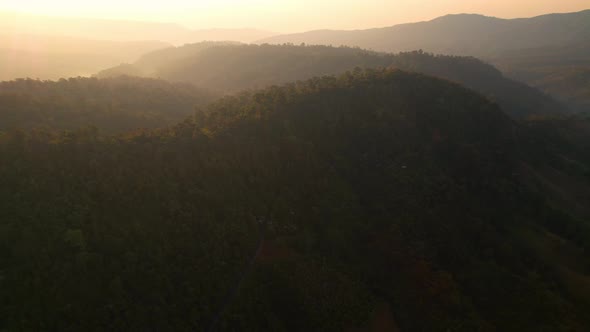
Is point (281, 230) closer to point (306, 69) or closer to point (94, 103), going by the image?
point (94, 103)

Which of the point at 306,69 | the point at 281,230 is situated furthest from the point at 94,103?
the point at 306,69

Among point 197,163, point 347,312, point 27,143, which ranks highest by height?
point 27,143

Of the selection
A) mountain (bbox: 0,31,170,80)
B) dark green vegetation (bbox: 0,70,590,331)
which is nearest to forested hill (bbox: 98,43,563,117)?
mountain (bbox: 0,31,170,80)

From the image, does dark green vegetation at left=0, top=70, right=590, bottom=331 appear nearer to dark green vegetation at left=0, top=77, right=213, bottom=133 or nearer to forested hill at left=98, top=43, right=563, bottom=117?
dark green vegetation at left=0, top=77, right=213, bottom=133

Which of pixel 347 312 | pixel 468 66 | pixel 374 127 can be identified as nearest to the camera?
pixel 347 312

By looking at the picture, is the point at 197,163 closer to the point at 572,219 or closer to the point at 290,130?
the point at 290,130

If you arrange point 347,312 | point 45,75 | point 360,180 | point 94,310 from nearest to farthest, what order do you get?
point 94,310, point 347,312, point 360,180, point 45,75

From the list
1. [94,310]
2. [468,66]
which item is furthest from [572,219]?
[468,66]

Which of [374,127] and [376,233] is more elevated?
[374,127]
